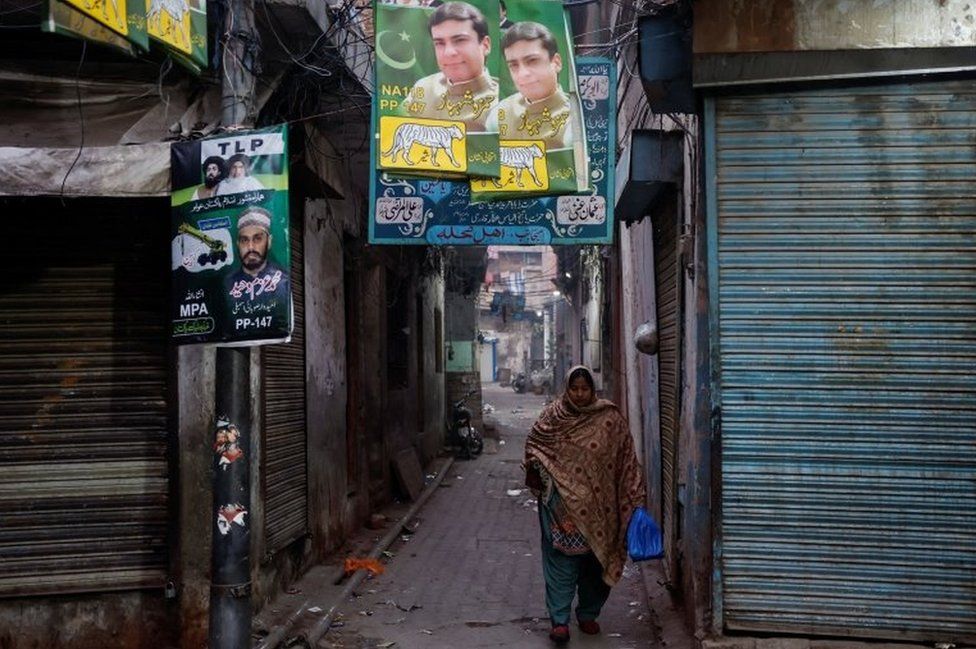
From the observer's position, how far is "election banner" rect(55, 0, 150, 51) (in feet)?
→ 12.2

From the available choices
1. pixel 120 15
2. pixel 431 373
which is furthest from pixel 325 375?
pixel 431 373

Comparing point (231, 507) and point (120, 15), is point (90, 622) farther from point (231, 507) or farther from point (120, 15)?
point (120, 15)

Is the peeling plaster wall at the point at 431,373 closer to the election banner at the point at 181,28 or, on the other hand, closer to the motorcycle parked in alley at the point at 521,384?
the election banner at the point at 181,28

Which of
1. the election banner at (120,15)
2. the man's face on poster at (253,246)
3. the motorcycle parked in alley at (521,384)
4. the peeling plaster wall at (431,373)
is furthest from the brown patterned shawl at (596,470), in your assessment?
the motorcycle parked in alley at (521,384)

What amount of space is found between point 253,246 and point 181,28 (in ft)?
4.28

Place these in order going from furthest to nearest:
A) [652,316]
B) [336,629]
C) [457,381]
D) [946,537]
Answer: [457,381]
[652,316]
[336,629]
[946,537]

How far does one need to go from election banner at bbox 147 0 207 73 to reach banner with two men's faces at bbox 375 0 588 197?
3.57 ft

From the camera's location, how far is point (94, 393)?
618 centimetres

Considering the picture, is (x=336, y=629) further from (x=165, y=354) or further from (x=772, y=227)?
(x=772, y=227)

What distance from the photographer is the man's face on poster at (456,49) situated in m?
5.67

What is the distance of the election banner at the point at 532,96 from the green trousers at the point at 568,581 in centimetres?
240

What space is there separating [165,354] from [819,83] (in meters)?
4.71

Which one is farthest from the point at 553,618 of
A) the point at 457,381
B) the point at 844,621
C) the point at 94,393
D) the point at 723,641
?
the point at 457,381

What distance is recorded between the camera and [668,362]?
310 inches
